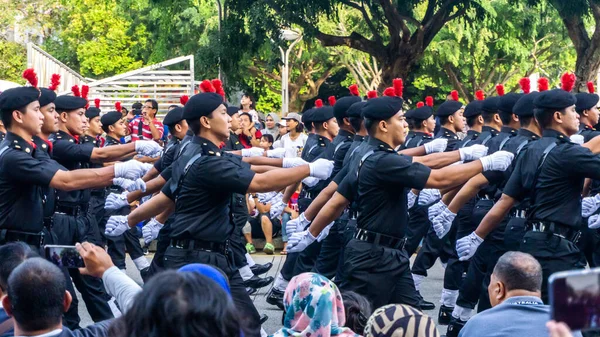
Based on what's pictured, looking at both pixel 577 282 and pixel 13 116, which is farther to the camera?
pixel 13 116

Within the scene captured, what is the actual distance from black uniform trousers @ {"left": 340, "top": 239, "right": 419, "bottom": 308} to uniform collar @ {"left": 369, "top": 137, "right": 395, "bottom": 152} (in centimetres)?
69

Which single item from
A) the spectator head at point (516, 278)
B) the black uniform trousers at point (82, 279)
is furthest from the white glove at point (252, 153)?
the spectator head at point (516, 278)

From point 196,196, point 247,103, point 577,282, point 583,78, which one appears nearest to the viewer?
point 577,282

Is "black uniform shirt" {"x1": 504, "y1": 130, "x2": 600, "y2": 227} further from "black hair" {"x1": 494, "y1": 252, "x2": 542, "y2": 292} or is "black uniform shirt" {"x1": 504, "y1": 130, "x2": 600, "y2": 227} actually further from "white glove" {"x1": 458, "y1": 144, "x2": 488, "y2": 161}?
"black hair" {"x1": 494, "y1": 252, "x2": 542, "y2": 292}

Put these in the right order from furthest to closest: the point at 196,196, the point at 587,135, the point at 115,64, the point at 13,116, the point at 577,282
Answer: the point at 115,64
the point at 587,135
the point at 13,116
the point at 196,196
the point at 577,282

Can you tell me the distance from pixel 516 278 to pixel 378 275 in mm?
2221

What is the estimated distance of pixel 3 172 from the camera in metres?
7.72

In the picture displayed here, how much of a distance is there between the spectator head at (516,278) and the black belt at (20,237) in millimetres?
3747

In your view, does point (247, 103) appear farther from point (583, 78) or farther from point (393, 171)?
point (393, 171)

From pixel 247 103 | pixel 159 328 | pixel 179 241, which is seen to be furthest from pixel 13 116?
pixel 247 103

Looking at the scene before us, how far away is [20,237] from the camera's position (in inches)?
→ 312

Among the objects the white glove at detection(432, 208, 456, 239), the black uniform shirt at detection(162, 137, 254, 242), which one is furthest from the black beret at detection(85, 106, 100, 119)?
the black uniform shirt at detection(162, 137, 254, 242)

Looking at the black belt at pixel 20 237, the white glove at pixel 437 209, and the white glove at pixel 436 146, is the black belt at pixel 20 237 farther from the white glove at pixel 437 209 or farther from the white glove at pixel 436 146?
the white glove at pixel 436 146

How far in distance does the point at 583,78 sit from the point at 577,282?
18.1 metres
